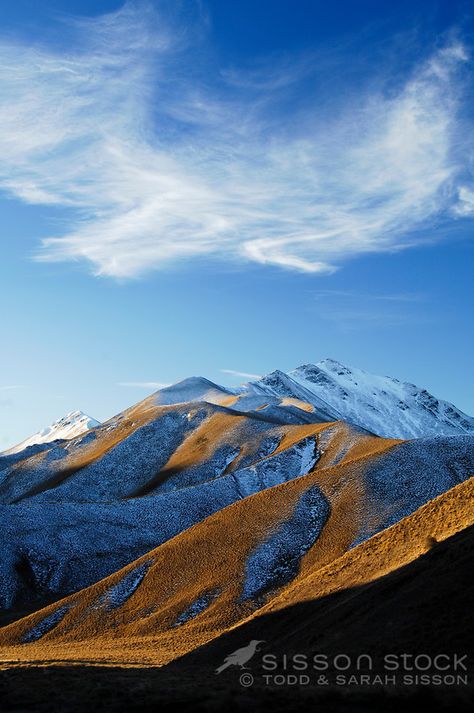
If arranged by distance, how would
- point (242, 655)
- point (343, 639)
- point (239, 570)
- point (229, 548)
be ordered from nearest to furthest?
point (343, 639) < point (242, 655) < point (239, 570) < point (229, 548)

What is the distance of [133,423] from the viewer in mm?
177250

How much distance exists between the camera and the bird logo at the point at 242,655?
34.7m

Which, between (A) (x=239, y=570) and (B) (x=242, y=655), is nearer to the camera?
(B) (x=242, y=655)

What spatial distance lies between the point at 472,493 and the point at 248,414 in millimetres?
A: 121390

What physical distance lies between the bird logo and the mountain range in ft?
3.54

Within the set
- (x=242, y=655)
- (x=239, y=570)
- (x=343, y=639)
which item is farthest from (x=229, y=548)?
(x=343, y=639)

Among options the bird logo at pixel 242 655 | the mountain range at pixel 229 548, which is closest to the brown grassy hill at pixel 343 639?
the mountain range at pixel 229 548

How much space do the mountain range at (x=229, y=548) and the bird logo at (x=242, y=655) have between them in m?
1.08

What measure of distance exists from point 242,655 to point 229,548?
3088cm

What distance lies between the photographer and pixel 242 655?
37.0 meters

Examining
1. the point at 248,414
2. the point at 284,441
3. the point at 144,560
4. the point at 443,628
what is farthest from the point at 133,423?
the point at 443,628

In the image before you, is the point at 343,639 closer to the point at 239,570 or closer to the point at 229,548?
the point at 239,570

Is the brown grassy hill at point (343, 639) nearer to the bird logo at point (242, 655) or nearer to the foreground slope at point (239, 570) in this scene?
the foreground slope at point (239, 570)

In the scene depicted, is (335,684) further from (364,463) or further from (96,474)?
(96,474)
